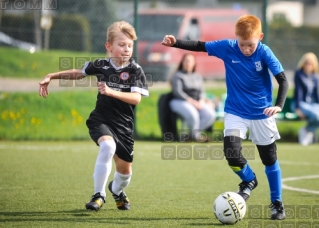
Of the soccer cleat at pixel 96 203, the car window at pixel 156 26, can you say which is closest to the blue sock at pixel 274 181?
the soccer cleat at pixel 96 203

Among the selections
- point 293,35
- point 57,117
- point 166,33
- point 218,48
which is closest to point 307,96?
point 166,33

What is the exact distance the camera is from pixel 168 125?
13375 millimetres

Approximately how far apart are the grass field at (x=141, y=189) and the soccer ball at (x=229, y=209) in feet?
0.25

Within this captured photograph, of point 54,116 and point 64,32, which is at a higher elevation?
point 64,32

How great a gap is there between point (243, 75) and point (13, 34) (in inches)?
440

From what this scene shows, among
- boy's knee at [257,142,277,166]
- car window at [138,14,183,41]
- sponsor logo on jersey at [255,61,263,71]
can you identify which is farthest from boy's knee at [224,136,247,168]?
car window at [138,14,183,41]

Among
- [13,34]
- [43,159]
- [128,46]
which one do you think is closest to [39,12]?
[13,34]

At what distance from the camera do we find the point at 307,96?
14023 mm

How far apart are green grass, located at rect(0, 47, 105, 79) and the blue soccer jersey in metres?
9.47

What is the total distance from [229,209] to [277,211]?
0.64 meters

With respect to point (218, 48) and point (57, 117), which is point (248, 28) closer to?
point (218, 48)

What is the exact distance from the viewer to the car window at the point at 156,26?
16.8m

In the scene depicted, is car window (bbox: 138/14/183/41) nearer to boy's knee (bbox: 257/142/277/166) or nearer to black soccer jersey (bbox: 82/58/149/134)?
black soccer jersey (bbox: 82/58/149/134)

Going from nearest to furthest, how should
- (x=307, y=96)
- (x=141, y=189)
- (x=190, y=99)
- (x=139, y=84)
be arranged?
1. (x=139, y=84)
2. (x=141, y=189)
3. (x=190, y=99)
4. (x=307, y=96)
